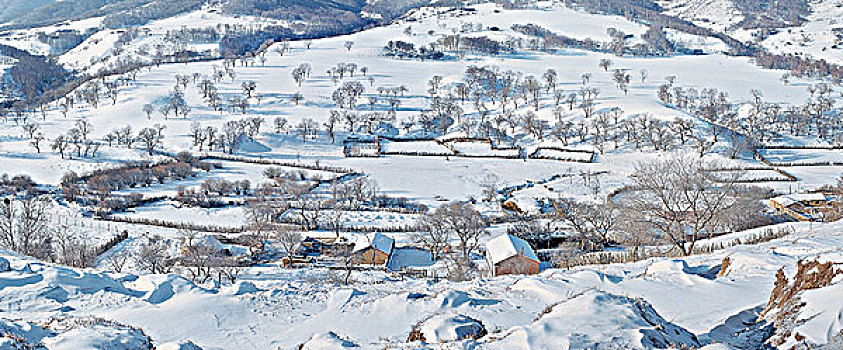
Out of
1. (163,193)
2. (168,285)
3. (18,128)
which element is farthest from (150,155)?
(168,285)

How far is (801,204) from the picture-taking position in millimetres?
32562

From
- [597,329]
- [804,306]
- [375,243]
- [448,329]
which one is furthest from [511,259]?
[597,329]

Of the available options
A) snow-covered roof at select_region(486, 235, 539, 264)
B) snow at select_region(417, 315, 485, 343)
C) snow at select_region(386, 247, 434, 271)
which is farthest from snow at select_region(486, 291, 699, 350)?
snow at select_region(386, 247, 434, 271)

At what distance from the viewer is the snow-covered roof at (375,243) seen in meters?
25.0

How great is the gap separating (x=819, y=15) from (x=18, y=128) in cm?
18660

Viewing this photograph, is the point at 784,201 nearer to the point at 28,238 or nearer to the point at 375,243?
the point at 375,243

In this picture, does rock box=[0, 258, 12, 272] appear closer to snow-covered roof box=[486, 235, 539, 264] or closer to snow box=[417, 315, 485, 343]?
snow box=[417, 315, 485, 343]

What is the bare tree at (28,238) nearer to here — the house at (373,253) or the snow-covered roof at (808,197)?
the house at (373,253)

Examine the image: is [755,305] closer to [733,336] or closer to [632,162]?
[733,336]

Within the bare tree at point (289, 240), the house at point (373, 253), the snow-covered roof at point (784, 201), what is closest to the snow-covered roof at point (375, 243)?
the house at point (373, 253)

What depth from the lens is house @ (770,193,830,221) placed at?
1209 inches

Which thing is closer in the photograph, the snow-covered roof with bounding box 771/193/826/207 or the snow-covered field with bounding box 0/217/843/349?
the snow-covered field with bounding box 0/217/843/349

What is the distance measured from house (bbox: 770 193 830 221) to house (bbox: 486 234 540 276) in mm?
17302

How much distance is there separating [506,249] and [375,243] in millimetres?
5992
